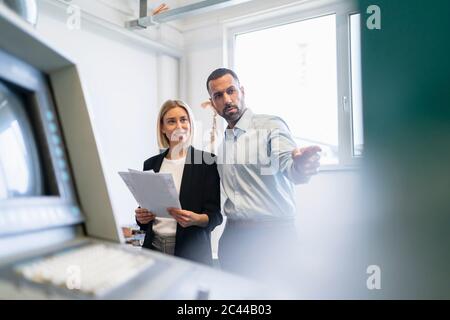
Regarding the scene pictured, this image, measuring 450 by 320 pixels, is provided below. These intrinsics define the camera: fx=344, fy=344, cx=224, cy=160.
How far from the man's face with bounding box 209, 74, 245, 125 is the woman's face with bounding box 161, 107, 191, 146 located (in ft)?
0.52

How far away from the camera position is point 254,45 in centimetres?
291

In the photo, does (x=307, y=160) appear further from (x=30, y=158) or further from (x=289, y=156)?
(x=30, y=158)

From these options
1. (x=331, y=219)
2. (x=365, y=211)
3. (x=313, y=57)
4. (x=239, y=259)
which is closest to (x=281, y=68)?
(x=313, y=57)

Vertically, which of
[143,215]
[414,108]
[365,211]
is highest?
[414,108]

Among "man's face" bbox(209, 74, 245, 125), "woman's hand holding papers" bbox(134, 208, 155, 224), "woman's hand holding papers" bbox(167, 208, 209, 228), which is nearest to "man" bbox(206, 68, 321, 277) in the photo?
"man's face" bbox(209, 74, 245, 125)

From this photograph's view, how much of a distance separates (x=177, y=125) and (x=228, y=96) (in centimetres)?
25

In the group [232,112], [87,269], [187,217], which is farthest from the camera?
[232,112]

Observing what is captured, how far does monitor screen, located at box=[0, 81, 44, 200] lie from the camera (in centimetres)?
47

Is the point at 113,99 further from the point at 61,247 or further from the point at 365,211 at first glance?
the point at 365,211

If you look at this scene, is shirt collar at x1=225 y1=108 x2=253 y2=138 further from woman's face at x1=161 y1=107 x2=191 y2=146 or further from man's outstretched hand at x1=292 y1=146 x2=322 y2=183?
man's outstretched hand at x1=292 y1=146 x2=322 y2=183

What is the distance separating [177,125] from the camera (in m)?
1.46

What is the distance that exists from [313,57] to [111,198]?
2344 mm

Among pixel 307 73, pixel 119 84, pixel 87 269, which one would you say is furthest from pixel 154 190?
pixel 307 73

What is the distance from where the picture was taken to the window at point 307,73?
8.01ft
